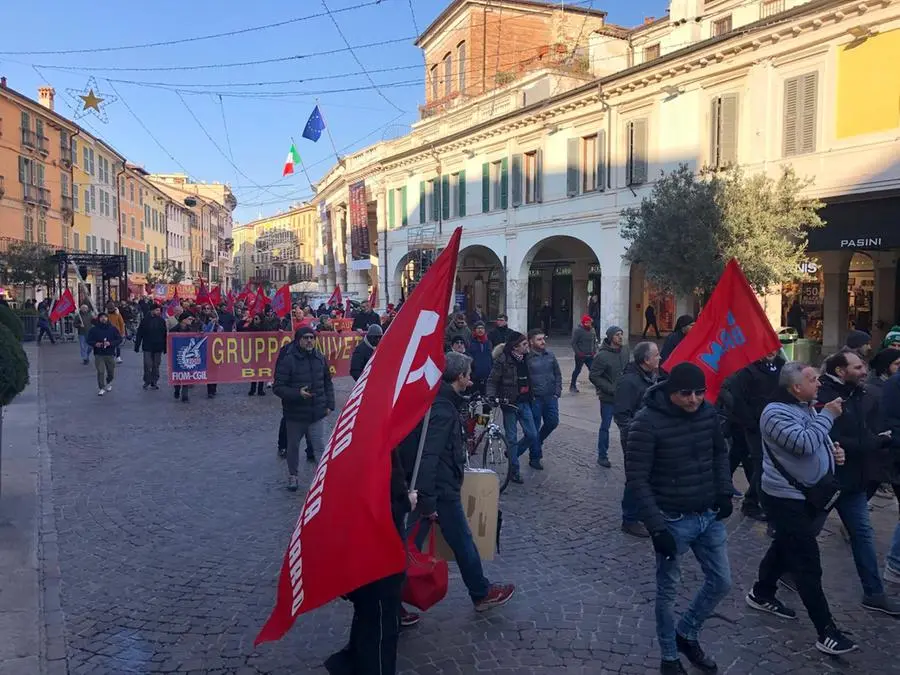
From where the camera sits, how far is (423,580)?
4012 millimetres

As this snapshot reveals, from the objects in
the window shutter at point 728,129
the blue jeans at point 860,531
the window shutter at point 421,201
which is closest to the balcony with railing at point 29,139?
the window shutter at point 421,201

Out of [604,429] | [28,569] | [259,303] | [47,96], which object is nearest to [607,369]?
[604,429]

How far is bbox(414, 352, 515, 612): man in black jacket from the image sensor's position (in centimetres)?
414

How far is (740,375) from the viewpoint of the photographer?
618 centimetres

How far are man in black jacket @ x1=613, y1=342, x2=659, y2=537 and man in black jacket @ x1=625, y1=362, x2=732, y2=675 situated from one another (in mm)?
2207

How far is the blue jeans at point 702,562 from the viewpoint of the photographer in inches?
149

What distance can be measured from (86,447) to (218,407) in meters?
3.38

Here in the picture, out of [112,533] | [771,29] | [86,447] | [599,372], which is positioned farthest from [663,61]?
[112,533]

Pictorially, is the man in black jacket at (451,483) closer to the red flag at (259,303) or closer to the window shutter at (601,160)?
the red flag at (259,303)

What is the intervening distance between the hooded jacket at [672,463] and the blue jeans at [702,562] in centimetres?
8

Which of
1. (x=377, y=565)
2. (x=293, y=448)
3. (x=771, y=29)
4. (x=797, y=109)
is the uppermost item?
(x=771, y=29)

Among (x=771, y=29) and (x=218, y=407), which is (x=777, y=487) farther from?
(x=771, y=29)

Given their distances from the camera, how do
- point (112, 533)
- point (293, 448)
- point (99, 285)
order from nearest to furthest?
point (112, 533)
point (293, 448)
point (99, 285)

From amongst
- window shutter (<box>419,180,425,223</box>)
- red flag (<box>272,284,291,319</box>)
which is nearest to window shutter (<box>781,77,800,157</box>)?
red flag (<box>272,284,291,319</box>)
